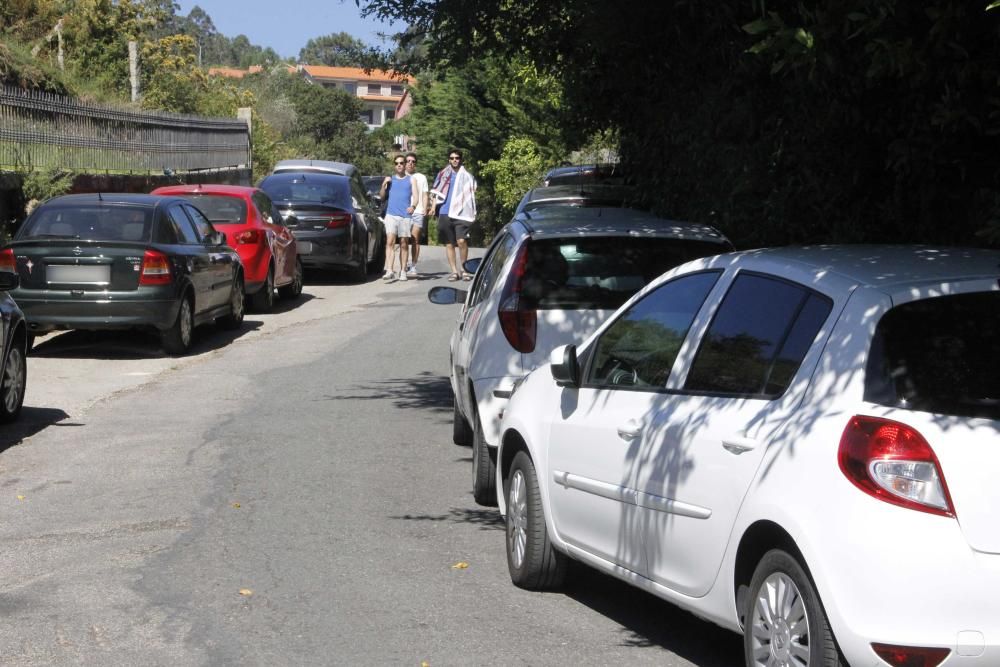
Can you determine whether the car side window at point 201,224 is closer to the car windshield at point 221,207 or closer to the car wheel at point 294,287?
the car windshield at point 221,207

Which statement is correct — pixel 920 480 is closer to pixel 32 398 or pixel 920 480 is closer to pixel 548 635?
pixel 548 635

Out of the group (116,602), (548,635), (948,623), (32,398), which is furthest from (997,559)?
Result: (32,398)

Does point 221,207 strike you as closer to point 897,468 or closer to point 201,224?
point 201,224

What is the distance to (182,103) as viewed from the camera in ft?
185

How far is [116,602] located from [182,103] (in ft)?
171

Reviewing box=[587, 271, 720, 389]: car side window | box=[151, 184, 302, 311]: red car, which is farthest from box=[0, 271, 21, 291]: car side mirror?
box=[151, 184, 302, 311]: red car

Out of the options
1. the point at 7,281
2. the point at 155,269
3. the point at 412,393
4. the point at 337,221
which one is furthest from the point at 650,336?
the point at 337,221

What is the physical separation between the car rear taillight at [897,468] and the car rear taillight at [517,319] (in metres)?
3.80

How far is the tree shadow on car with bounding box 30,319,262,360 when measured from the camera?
14.9 metres

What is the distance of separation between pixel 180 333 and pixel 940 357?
37.1 feet

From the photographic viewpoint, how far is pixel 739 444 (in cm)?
479

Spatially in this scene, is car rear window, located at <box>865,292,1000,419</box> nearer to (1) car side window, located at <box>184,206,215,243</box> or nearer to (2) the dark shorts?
(1) car side window, located at <box>184,206,215,243</box>

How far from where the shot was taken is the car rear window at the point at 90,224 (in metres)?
14.5

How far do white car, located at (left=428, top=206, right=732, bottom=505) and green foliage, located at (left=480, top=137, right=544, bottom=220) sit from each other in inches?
1419
